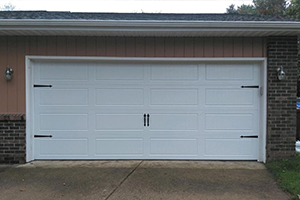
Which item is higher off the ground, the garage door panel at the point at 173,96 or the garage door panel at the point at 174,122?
the garage door panel at the point at 173,96

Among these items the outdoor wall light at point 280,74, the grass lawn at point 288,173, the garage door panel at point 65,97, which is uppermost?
the outdoor wall light at point 280,74

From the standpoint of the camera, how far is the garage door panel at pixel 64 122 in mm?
5203

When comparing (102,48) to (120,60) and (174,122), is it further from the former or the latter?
(174,122)

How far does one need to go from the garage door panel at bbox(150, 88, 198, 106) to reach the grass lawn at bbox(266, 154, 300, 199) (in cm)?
199

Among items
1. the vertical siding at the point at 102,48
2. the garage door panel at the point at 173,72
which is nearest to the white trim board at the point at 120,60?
the vertical siding at the point at 102,48

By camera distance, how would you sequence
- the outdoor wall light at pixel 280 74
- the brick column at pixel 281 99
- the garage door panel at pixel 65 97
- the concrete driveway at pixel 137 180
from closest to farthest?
1. the concrete driveway at pixel 137 180
2. the outdoor wall light at pixel 280 74
3. the brick column at pixel 281 99
4. the garage door panel at pixel 65 97

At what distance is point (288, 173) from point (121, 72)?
3.76 metres

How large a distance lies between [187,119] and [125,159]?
5.31ft

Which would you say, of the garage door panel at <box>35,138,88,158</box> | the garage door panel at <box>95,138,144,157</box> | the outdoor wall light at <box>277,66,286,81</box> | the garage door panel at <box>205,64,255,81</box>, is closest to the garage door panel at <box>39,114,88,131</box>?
the garage door panel at <box>35,138,88,158</box>

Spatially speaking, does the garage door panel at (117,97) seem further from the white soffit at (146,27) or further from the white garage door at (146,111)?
the white soffit at (146,27)

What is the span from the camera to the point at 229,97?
5.21 metres

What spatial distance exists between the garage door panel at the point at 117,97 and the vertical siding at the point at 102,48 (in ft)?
2.53

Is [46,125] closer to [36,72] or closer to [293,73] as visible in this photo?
[36,72]

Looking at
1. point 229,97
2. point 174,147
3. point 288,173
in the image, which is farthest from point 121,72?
point 288,173
